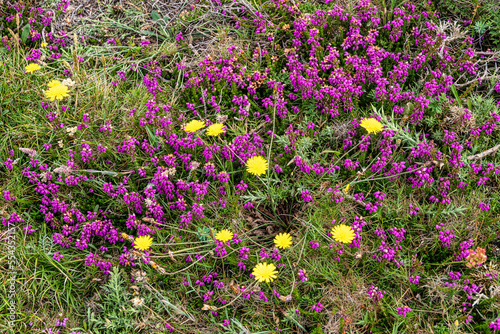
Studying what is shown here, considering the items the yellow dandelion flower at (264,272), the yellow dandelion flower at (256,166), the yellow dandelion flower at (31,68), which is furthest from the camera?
the yellow dandelion flower at (31,68)

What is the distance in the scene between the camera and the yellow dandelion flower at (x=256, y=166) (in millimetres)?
3133

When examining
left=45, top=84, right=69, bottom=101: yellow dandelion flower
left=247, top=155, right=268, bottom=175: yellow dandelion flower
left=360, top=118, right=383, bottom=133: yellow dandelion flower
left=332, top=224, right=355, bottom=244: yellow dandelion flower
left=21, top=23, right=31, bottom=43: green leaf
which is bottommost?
left=21, top=23, right=31, bottom=43: green leaf

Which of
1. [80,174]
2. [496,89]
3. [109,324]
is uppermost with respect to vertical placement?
[496,89]

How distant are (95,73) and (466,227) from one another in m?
3.73

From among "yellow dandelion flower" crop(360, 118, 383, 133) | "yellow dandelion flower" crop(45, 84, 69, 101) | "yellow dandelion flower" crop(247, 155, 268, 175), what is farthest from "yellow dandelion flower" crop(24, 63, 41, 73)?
"yellow dandelion flower" crop(360, 118, 383, 133)

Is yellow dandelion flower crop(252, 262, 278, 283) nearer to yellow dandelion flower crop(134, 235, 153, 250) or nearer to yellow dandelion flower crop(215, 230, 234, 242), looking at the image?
yellow dandelion flower crop(215, 230, 234, 242)

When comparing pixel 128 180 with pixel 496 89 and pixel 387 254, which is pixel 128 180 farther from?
pixel 496 89

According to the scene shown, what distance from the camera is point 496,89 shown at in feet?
12.3

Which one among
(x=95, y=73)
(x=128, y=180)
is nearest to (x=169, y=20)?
(x=95, y=73)

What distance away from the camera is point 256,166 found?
10.4ft

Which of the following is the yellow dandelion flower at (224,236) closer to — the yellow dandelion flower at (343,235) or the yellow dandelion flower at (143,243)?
the yellow dandelion flower at (143,243)

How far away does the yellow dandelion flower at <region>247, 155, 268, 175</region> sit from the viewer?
3.13 meters

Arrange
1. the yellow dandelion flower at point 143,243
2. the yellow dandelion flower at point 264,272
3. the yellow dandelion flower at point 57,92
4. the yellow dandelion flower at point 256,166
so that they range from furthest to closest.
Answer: the yellow dandelion flower at point 57,92 → the yellow dandelion flower at point 256,166 → the yellow dandelion flower at point 143,243 → the yellow dandelion flower at point 264,272

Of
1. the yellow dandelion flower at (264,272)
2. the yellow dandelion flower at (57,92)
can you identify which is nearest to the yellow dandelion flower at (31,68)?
the yellow dandelion flower at (57,92)
